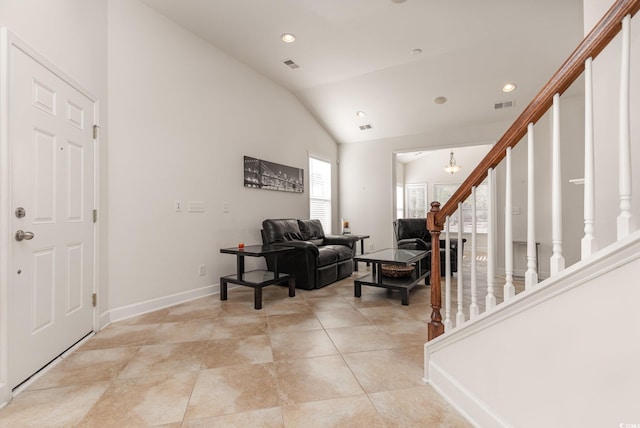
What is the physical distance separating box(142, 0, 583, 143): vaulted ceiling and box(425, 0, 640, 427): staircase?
2773mm

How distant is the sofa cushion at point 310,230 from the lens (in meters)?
5.13

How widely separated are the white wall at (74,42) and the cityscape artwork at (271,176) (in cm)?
193

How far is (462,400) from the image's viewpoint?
5.12 feet

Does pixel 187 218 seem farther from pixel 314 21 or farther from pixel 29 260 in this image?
pixel 314 21

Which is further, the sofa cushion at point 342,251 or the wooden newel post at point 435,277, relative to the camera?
the sofa cushion at point 342,251

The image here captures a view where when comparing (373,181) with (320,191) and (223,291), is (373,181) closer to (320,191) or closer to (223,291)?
(320,191)

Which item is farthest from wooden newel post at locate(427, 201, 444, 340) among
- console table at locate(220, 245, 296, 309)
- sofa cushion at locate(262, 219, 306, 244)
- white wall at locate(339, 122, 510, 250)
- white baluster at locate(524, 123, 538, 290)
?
white wall at locate(339, 122, 510, 250)

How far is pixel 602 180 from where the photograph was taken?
1303 millimetres

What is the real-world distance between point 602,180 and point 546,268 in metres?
4.33

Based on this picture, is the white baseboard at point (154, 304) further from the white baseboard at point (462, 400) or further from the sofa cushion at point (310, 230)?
the white baseboard at point (462, 400)

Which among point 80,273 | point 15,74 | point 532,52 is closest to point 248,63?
point 15,74

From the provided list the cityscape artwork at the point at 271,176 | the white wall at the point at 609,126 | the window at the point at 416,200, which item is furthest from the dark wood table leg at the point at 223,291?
the window at the point at 416,200

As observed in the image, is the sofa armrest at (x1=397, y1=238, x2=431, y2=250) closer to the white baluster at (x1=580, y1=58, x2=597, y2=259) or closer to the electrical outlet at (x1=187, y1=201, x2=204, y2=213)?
the electrical outlet at (x1=187, y1=201, x2=204, y2=213)

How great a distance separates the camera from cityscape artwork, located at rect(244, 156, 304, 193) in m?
4.56
